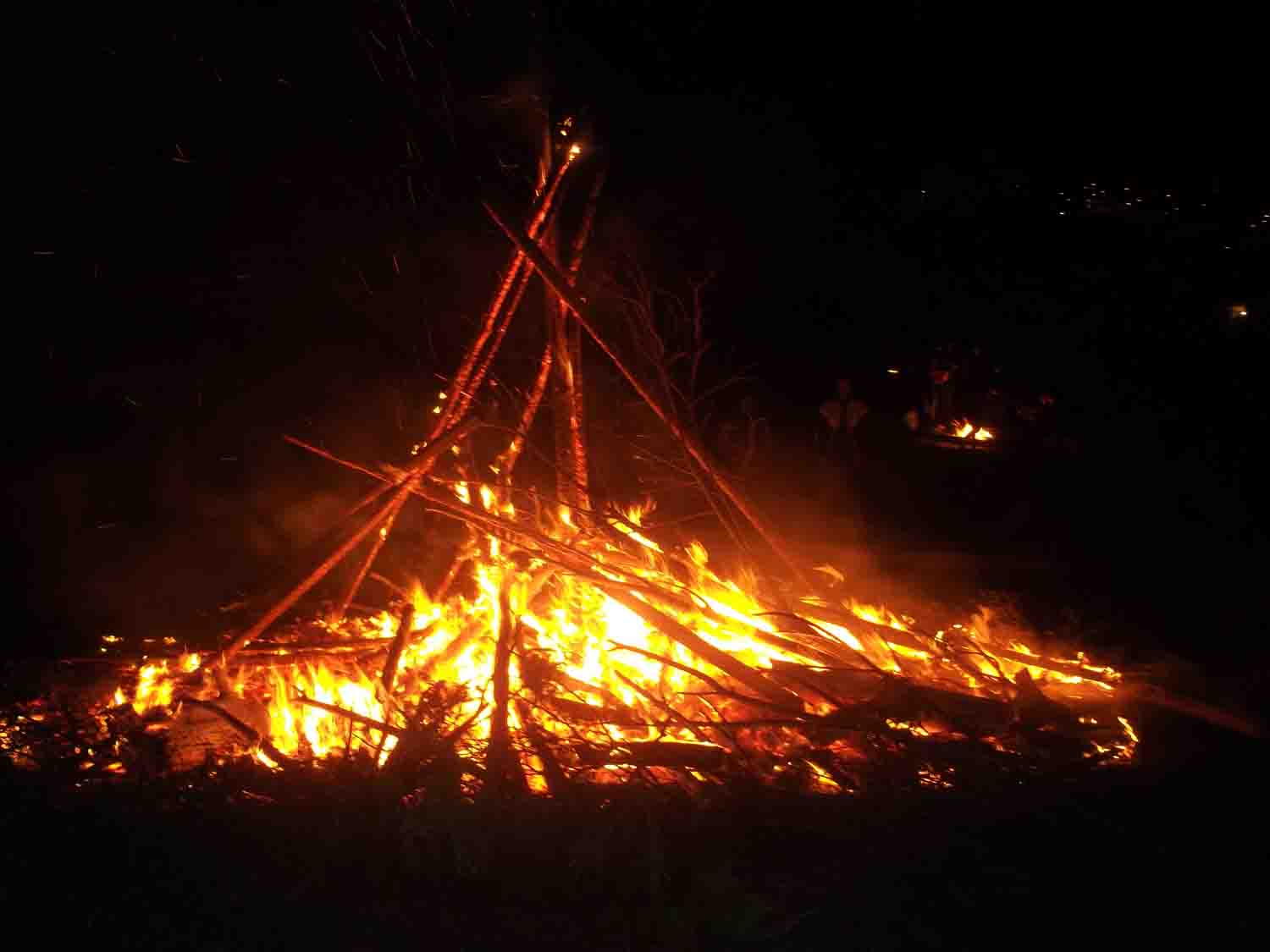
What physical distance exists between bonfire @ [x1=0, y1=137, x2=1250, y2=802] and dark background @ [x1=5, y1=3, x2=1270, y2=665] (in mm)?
869

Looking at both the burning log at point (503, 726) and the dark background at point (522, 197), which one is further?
the dark background at point (522, 197)

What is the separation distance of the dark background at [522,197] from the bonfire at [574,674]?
Answer: 2.85 ft

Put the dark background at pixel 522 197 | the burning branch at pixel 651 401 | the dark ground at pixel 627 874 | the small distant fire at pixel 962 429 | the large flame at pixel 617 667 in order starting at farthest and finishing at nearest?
the small distant fire at pixel 962 429, the dark background at pixel 522 197, the burning branch at pixel 651 401, the large flame at pixel 617 667, the dark ground at pixel 627 874

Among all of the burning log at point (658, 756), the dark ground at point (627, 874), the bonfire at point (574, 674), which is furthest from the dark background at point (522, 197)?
the burning log at point (658, 756)

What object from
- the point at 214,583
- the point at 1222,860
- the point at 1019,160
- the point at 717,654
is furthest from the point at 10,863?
the point at 1019,160

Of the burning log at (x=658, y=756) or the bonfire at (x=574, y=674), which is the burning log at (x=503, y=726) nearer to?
the bonfire at (x=574, y=674)

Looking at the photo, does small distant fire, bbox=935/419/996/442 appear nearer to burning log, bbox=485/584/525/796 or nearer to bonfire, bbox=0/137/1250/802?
bonfire, bbox=0/137/1250/802

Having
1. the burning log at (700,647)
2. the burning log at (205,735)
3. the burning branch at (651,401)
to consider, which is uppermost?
the burning branch at (651,401)

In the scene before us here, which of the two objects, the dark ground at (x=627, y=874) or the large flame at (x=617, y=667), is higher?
the large flame at (x=617, y=667)

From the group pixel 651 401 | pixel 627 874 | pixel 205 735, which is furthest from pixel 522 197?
pixel 627 874

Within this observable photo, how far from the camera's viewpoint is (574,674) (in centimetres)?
382

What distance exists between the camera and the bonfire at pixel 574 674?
3.23 m

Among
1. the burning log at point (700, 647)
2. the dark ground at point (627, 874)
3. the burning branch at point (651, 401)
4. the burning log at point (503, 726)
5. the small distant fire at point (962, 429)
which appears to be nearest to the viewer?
the dark ground at point (627, 874)

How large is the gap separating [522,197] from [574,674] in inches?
92.6
